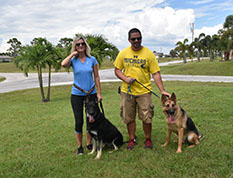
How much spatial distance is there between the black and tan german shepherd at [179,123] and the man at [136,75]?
21 centimetres

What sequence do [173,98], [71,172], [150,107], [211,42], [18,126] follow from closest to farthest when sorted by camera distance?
[71,172], [173,98], [150,107], [18,126], [211,42]

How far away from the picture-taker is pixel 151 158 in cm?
382

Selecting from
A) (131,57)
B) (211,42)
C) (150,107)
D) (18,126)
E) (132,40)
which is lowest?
(18,126)

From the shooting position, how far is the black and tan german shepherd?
3.80 m

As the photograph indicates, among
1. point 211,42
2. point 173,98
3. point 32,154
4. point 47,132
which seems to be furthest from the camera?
point 211,42

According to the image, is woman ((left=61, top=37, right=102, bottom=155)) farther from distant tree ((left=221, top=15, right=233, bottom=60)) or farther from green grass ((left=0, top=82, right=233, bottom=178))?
distant tree ((left=221, top=15, right=233, bottom=60))

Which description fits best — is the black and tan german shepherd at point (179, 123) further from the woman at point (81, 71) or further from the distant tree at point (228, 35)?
the distant tree at point (228, 35)

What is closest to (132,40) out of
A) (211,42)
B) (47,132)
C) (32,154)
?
(32,154)

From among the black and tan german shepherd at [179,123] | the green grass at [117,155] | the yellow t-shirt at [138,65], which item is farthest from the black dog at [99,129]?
the black and tan german shepherd at [179,123]

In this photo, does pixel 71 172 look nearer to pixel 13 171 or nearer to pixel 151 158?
pixel 13 171

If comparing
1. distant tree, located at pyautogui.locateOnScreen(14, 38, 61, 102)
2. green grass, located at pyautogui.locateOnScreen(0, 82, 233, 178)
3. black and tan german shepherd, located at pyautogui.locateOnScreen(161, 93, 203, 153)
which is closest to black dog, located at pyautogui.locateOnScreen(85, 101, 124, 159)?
green grass, located at pyautogui.locateOnScreen(0, 82, 233, 178)

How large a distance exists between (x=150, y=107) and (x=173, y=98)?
50 cm

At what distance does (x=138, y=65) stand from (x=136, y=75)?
0.62 ft

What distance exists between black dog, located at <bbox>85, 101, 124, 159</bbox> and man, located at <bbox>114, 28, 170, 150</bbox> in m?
0.42
